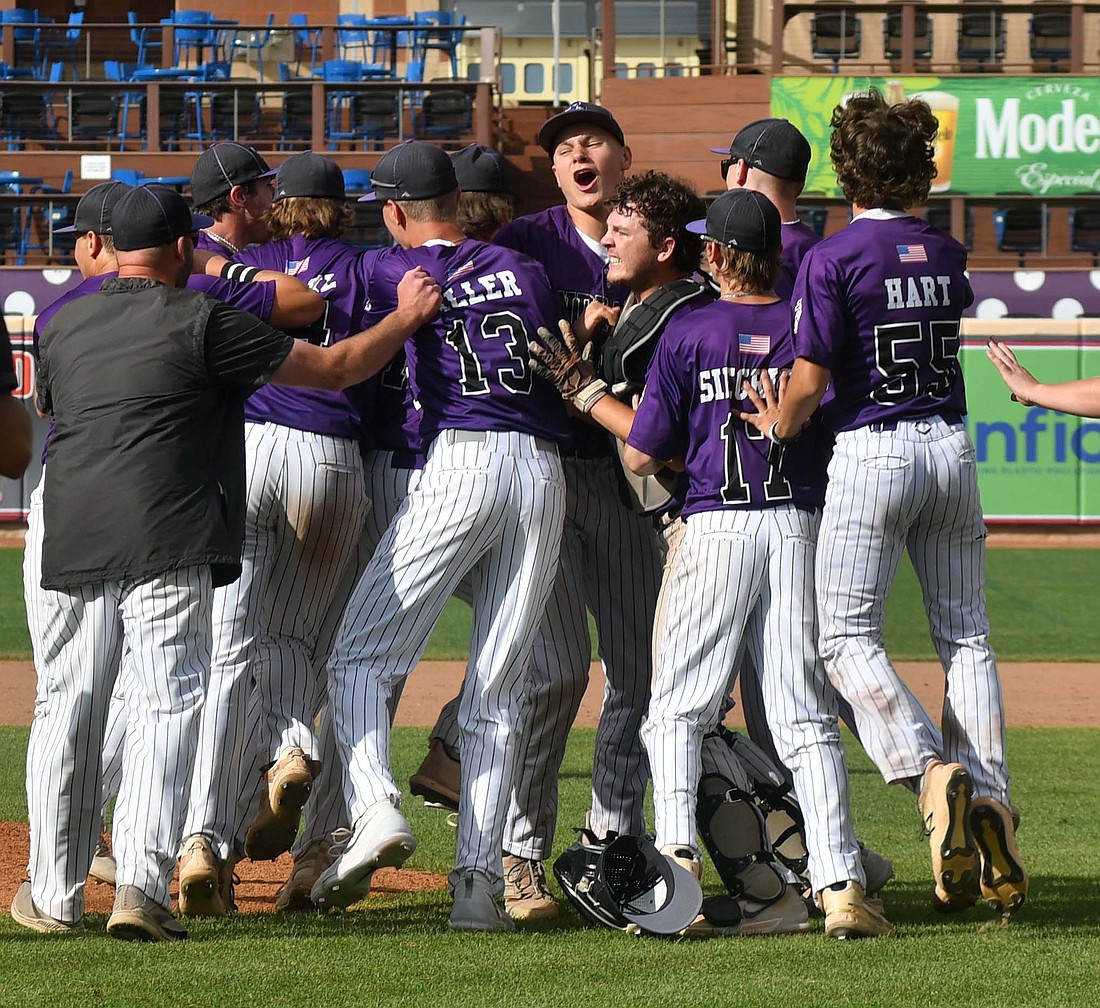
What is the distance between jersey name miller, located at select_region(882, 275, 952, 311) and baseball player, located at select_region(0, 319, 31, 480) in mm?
2081

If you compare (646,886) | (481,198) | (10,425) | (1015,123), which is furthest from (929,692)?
(1015,123)

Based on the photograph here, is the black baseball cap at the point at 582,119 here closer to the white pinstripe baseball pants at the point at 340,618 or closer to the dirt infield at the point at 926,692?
the white pinstripe baseball pants at the point at 340,618

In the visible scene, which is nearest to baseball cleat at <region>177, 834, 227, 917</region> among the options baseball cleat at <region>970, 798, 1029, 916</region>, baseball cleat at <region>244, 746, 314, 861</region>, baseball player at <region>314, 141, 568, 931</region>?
baseball cleat at <region>244, 746, 314, 861</region>

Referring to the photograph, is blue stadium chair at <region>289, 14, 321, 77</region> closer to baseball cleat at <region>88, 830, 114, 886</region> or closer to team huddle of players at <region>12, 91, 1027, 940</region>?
team huddle of players at <region>12, 91, 1027, 940</region>

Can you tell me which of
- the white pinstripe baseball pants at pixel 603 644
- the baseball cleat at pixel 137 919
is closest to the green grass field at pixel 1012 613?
the white pinstripe baseball pants at pixel 603 644

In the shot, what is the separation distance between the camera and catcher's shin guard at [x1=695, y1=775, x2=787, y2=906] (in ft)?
13.2

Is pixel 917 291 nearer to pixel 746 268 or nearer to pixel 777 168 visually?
pixel 746 268

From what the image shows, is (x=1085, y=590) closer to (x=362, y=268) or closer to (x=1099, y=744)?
(x=1099, y=744)

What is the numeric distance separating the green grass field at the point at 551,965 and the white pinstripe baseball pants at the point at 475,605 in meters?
0.36

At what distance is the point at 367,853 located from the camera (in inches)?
143

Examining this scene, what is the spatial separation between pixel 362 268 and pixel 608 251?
0.67 m

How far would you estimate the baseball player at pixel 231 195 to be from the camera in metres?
4.61

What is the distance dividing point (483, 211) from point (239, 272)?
38.1 inches

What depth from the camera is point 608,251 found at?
434 cm
